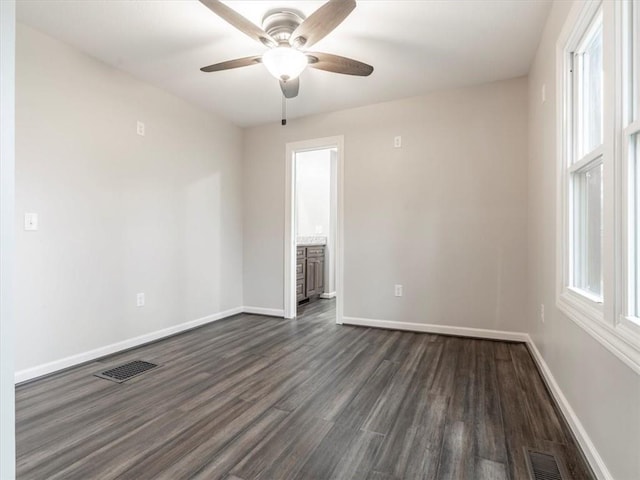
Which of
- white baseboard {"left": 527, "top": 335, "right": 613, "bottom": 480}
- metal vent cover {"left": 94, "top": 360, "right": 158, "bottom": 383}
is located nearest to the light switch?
metal vent cover {"left": 94, "top": 360, "right": 158, "bottom": 383}

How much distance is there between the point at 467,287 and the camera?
3.37 metres

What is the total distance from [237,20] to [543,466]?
268cm

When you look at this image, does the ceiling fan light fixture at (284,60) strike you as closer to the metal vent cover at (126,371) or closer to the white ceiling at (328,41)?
the white ceiling at (328,41)

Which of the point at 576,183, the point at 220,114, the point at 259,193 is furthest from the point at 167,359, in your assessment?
the point at 576,183

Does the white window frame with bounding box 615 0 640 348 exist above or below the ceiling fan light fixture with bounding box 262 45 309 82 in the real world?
below

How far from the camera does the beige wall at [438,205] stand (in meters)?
3.22

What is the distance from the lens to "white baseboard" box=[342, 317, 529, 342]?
10.6 ft

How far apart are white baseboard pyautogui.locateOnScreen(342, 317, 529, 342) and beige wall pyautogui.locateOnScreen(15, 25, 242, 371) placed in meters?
1.81

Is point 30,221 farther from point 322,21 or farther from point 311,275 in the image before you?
point 311,275

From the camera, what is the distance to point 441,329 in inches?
137

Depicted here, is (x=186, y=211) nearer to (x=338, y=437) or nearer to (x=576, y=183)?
(x=338, y=437)

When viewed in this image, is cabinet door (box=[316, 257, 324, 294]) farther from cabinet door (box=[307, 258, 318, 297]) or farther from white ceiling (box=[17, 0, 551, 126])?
white ceiling (box=[17, 0, 551, 126])

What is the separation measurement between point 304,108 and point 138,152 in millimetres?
1821

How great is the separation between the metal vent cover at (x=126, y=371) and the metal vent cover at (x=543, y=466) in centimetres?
247
